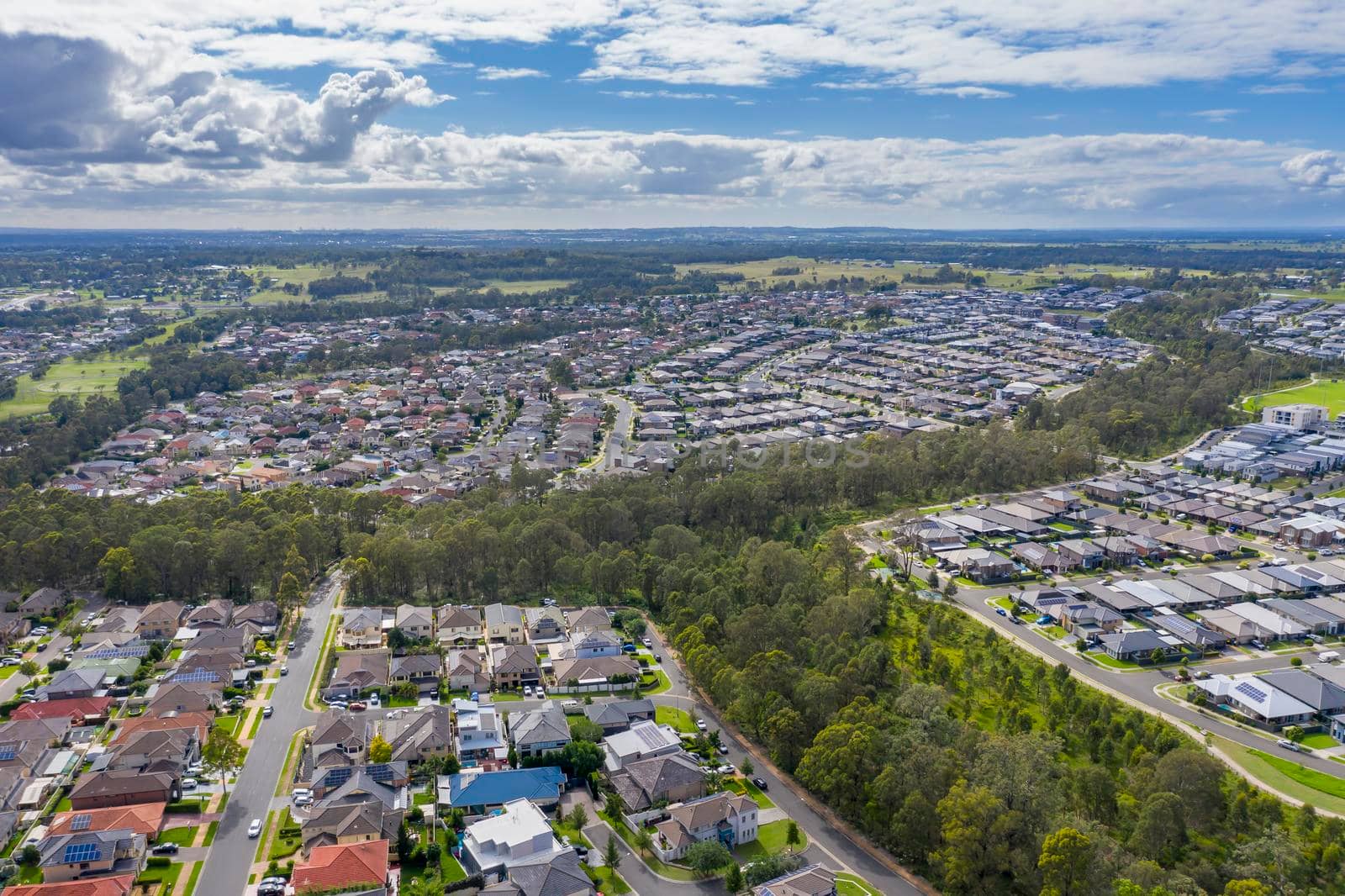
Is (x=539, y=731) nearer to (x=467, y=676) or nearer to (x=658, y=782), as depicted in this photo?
(x=658, y=782)

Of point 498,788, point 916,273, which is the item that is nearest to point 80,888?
point 498,788

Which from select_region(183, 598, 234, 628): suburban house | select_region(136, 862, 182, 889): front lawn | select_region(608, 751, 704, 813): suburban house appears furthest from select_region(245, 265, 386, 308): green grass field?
select_region(608, 751, 704, 813): suburban house

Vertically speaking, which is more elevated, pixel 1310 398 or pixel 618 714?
pixel 1310 398

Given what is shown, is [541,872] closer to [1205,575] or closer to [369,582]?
[369,582]

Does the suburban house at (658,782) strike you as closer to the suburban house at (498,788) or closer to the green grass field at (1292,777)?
the suburban house at (498,788)

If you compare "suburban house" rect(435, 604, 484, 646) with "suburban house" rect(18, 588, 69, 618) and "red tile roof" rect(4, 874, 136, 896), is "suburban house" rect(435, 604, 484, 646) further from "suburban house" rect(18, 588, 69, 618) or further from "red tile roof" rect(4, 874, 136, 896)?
"suburban house" rect(18, 588, 69, 618)

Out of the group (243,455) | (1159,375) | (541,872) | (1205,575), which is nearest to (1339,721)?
(1205,575)
